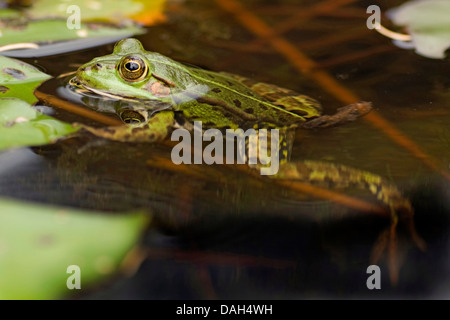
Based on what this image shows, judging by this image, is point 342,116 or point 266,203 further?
point 342,116

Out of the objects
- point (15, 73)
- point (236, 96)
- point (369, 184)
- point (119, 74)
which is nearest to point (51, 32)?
point (15, 73)

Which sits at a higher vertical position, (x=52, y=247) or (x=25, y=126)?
(x=25, y=126)

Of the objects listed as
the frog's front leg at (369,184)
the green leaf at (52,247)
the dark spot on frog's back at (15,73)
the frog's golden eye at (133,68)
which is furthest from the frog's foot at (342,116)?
the dark spot on frog's back at (15,73)

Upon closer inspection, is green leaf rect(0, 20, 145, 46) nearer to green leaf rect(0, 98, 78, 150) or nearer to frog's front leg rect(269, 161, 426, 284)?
green leaf rect(0, 98, 78, 150)

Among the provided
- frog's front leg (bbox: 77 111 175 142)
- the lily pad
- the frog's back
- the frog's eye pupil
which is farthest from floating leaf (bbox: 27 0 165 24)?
the lily pad

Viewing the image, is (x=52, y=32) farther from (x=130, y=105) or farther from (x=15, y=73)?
(x=130, y=105)
